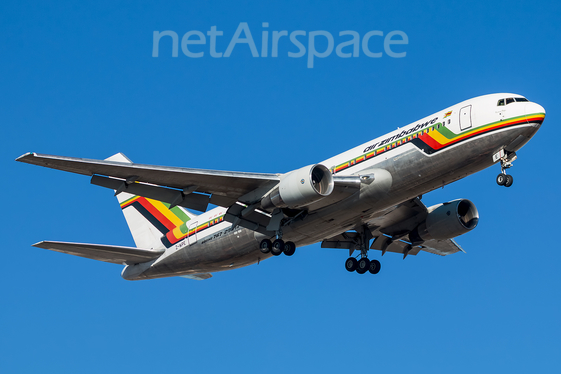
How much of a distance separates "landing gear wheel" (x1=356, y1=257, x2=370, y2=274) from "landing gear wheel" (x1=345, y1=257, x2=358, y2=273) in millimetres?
177

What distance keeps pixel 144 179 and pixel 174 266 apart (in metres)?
7.15

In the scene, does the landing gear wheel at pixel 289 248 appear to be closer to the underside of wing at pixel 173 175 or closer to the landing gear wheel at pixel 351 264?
the underside of wing at pixel 173 175

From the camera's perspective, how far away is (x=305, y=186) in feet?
85.9

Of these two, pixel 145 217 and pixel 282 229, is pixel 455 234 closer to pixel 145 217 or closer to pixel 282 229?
pixel 282 229

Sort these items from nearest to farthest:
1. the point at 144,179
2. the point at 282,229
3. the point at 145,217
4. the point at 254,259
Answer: the point at 144,179 < the point at 282,229 < the point at 254,259 < the point at 145,217

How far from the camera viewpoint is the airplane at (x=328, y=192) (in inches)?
1016

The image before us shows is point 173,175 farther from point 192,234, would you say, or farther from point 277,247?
point 192,234

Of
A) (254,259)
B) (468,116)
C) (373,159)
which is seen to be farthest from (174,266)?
(468,116)

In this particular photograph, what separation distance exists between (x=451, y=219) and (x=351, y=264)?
5.19 metres

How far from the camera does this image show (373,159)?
89.7 ft

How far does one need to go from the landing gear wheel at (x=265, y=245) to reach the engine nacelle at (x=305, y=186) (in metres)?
2.88

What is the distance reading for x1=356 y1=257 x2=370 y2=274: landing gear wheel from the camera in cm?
3291

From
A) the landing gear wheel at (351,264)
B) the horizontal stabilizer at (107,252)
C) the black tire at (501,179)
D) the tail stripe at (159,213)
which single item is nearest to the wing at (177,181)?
the horizontal stabilizer at (107,252)

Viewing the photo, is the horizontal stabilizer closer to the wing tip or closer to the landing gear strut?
the wing tip
